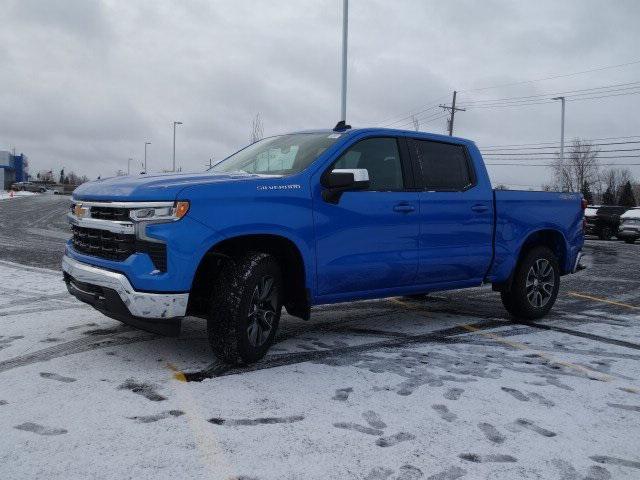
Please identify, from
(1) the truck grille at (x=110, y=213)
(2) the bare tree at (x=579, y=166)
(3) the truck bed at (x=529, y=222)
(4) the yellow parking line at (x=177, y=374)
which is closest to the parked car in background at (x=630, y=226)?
(3) the truck bed at (x=529, y=222)

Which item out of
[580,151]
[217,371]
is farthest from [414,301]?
[580,151]

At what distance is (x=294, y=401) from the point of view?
148 inches

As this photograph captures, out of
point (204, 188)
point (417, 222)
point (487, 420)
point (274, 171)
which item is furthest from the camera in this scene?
point (417, 222)

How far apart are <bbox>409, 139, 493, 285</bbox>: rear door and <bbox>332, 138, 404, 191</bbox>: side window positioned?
249 mm

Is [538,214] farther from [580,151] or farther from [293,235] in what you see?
[580,151]

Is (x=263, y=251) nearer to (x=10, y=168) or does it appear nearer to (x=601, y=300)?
(x=601, y=300)

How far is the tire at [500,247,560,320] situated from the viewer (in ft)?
21.3

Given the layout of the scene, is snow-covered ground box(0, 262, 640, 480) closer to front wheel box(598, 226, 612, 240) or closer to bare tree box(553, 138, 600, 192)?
front wheel box(598, 226, 612, 240)

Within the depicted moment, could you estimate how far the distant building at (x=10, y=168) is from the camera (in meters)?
100.0

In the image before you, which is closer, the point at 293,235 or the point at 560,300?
the point at 293,235

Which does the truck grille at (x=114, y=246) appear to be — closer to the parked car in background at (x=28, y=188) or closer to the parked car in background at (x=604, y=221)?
the parked car in background at (x=604, y=221)

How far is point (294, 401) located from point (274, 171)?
2.08 m

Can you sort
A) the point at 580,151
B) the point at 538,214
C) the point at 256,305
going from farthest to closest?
the point at 580,151 → the point at 538,214 → the point at 256,305

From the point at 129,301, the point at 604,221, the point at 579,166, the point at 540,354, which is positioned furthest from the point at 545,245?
the point at 579,166
